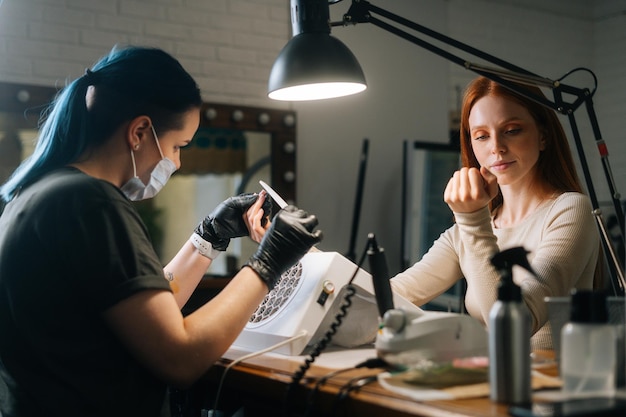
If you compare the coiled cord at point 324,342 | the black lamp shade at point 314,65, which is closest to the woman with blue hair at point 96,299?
the coiled cord at point 324,342

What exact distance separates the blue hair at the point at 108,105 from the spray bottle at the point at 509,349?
30.2 inches

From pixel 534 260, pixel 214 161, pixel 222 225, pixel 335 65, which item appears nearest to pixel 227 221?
pixel 222 225

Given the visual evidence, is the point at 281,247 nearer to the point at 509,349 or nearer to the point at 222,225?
the point at 222,225

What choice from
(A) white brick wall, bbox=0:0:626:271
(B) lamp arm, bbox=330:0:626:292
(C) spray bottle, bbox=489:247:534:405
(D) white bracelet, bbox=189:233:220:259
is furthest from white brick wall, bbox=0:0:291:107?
(C) spray bottle, bbox=489:247:534:405

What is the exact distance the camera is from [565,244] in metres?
1.74

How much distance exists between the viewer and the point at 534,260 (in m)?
1.75

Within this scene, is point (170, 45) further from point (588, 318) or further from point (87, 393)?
point (588, 318)

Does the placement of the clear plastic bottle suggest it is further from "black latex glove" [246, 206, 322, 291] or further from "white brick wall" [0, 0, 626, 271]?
"white brick wall" [0, 0, 626, 271]

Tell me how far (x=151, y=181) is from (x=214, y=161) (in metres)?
2.28

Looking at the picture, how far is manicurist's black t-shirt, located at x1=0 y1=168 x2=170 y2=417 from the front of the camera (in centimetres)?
126

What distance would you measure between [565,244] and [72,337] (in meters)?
1.10

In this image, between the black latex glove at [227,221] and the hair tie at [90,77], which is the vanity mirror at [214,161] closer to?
the black latex glove at [227,221]

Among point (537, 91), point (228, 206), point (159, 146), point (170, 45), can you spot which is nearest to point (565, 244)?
point (537, 91)

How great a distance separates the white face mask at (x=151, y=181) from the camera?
1.48m
